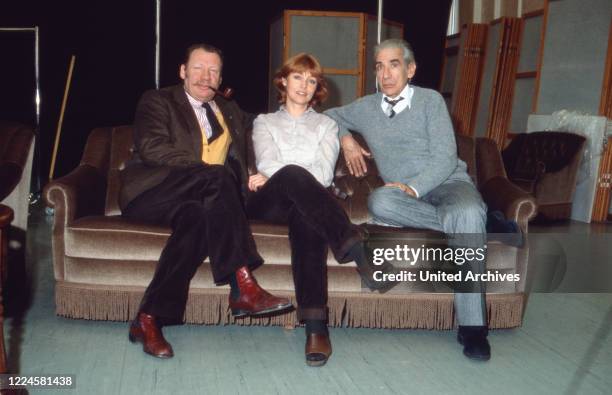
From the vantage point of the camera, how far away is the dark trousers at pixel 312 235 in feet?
7.88

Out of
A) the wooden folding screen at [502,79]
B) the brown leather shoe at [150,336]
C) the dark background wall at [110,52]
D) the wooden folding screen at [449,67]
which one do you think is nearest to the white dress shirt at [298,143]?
the brown leather shoe at [150,336]

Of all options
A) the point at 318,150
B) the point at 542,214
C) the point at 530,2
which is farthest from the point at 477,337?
the point at 530,2

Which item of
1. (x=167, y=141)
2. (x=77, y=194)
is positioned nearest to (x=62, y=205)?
(x=77, y=194)

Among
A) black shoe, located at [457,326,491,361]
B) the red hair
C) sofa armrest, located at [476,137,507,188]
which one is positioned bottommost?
black shoe, located at [457,326,491,361]

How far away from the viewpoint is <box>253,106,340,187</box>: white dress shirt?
294cm

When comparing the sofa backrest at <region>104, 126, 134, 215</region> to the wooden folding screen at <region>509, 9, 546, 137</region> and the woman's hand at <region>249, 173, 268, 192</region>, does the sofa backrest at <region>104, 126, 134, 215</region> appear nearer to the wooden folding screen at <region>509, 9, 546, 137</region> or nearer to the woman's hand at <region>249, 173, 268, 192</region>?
the woman's hand at <region>249, 173, 268, 192</region>

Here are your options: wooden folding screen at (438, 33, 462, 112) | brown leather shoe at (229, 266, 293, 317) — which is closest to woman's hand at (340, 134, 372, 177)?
brown leather shoe at (229, 266, 293, 317)

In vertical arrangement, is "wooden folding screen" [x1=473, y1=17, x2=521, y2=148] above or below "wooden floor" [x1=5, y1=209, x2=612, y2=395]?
above

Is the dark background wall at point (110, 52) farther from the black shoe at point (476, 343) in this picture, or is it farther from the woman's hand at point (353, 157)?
the black shoe at point (476, 343)

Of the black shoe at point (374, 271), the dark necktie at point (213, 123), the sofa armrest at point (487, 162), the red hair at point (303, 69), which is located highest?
the red hair at point (303, 69)

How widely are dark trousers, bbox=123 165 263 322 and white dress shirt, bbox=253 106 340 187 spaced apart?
1.42 ft

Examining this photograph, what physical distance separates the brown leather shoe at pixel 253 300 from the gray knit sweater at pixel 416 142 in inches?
31.3

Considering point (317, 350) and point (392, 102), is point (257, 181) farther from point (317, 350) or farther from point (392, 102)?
point (317, 350)

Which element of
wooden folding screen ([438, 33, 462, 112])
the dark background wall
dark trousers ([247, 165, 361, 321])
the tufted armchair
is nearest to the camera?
dark trousers ([247, 165, 361, 321])
